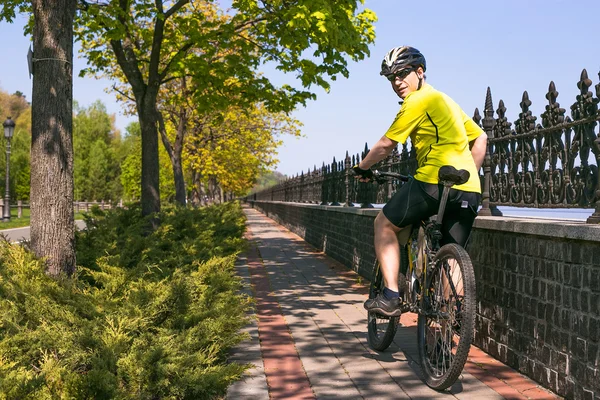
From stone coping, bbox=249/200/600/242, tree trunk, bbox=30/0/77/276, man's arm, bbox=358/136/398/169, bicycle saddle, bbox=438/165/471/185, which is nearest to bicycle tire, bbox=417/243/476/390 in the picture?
bicycle saddle, bbox=438/165/471/185

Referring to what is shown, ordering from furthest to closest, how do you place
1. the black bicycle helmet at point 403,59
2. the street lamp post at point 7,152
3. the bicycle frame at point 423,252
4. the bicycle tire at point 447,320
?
the street lamp post at point 7,152, the black bicycle helmet at point 403,59, the bicycle frame at point 423,252, the bicycle tire at point 447,320

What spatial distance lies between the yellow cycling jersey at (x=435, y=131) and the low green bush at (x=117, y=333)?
71.0 inches

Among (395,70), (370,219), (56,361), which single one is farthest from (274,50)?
(56,361)

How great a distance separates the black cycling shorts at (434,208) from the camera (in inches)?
196

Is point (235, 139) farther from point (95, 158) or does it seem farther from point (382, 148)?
point (95, 158)

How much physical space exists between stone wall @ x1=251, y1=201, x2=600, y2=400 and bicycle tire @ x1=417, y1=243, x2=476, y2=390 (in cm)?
58

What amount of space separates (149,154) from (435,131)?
10742 millimetres

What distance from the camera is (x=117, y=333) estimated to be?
14.6ft

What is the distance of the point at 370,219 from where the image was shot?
10.8m

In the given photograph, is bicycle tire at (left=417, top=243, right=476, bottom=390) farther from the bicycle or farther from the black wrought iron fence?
the black wrought iron fence

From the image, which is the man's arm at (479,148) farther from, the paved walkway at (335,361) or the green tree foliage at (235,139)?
the green tree foliage at (235,139)

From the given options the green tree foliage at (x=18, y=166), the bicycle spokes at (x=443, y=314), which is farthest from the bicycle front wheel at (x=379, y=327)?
the green tree foliage at (x=18, y=166)

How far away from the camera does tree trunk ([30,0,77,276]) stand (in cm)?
733

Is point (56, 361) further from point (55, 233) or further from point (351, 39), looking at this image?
point (351, 39)
